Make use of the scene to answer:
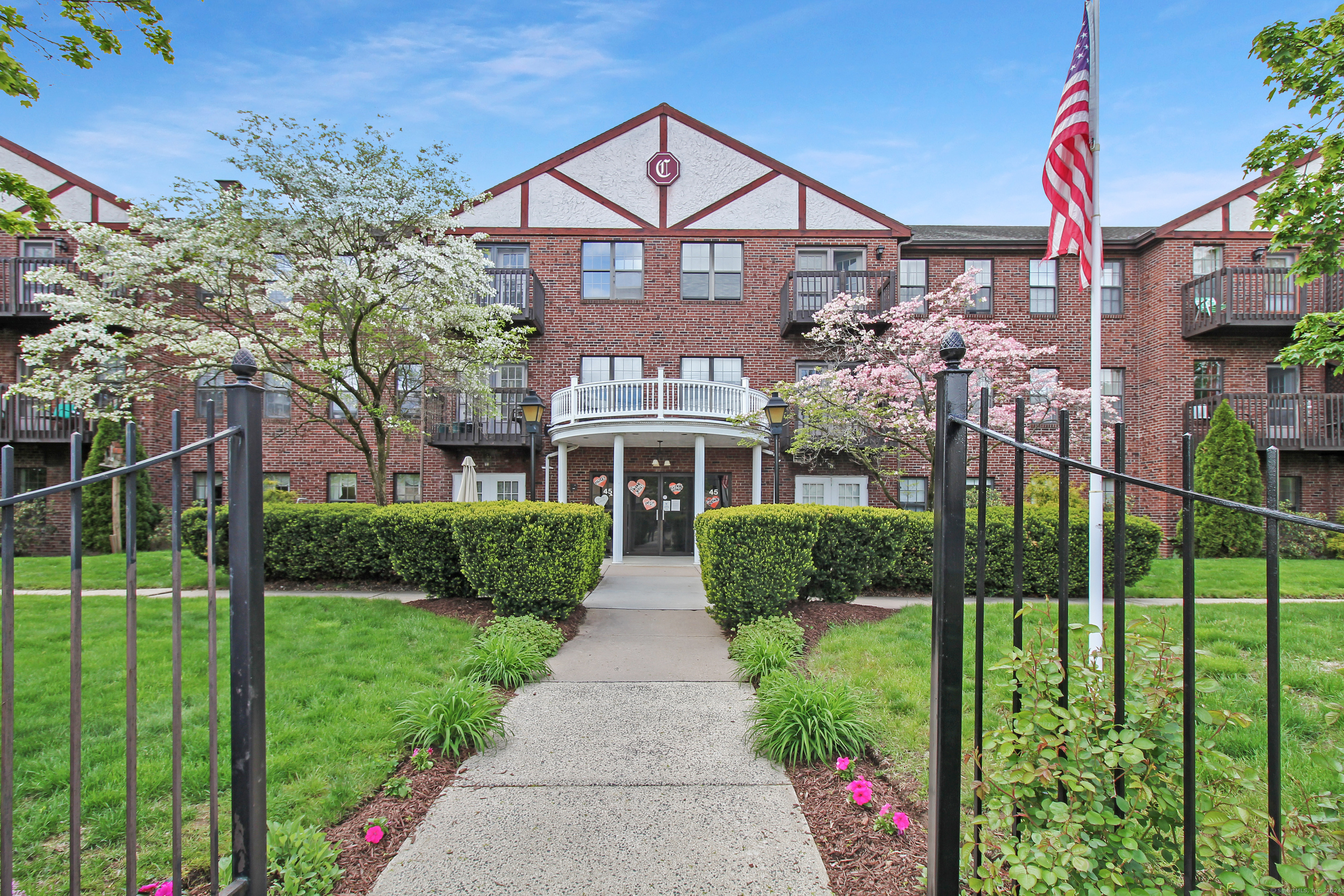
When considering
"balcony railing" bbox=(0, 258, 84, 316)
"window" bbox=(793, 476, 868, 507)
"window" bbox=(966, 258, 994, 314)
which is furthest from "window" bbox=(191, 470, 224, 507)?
"window" bbox=(966, 258, 994, 314)

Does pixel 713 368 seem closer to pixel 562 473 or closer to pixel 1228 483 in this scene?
pixel 562 473

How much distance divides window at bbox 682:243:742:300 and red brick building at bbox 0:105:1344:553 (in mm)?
46

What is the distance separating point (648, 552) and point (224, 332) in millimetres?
9882

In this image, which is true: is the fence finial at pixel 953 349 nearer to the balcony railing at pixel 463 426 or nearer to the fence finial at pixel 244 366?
the fence finial at pixel 244 366

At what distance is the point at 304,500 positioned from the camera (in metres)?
15.5

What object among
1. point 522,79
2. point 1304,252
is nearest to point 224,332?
point 522,79

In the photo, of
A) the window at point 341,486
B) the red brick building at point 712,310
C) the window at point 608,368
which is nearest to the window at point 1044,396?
the red brick building at point 712,310

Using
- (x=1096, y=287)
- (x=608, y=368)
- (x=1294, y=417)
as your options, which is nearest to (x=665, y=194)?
(x=608, y=368)

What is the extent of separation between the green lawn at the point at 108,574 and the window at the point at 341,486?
14.7 feet

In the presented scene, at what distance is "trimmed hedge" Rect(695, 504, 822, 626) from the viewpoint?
20.9ft

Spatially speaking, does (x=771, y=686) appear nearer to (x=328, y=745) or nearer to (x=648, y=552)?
(x=328, y=745)

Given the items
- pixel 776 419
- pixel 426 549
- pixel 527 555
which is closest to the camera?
pixel 527 555

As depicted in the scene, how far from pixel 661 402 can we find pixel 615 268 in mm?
5017

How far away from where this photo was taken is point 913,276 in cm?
1606
